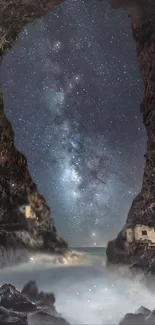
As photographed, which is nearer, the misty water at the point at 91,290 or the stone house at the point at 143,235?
the misty water at the point at 91,290

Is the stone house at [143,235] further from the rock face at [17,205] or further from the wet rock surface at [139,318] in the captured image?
the rock face at [17,205]

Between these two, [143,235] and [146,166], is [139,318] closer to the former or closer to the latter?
[143,235]

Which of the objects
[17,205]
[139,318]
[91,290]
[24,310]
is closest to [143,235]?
[91,290]

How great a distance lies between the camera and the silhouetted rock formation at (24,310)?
841 centimetres

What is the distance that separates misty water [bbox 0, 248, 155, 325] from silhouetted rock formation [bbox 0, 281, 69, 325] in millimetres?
415

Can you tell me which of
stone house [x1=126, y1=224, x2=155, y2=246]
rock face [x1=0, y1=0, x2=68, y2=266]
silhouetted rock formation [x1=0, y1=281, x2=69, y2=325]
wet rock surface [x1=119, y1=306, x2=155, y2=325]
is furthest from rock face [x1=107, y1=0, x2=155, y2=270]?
silhouetted rock formation [x1=0, y1=281, x2=69, y2=325]

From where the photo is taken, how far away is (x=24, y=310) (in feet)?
29.7

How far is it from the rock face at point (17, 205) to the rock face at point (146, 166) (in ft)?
12.9

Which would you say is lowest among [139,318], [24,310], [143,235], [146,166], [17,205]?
[143,235]

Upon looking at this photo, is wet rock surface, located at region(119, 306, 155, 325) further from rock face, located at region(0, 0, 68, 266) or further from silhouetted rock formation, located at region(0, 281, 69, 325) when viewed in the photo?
rock face, located at region(0, 0, 68, 266)

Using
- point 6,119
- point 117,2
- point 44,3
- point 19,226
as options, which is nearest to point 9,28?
point 44,3

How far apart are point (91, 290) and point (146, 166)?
→ 6.69m

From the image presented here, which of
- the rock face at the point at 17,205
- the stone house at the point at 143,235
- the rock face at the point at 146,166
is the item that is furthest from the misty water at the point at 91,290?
the rock face at the point at 17,205

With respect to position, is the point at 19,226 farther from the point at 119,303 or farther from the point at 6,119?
the point at 119,303
